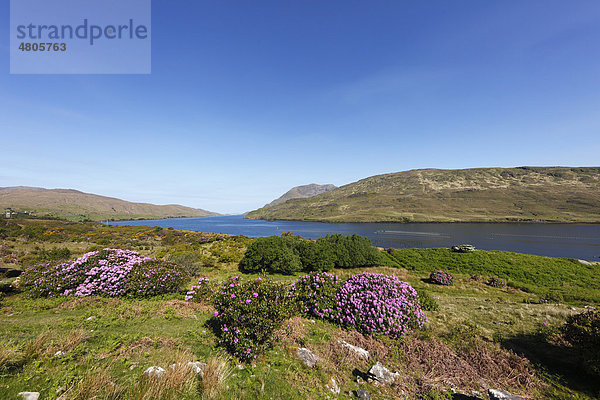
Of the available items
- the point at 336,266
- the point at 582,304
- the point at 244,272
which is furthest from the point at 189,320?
the point at 582,304

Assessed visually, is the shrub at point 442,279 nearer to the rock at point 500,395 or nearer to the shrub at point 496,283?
the shrub at point 496,283

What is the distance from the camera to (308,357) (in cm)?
656

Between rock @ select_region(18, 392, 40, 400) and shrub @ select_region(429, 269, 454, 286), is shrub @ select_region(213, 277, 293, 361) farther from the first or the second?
shrub @ select_region(429, 269, 454, 286)

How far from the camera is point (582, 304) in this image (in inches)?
540

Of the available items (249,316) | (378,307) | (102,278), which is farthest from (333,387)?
(102,278)

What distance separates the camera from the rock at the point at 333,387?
5488 millimetres

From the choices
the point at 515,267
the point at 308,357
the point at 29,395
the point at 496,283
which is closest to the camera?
the point at 29,395

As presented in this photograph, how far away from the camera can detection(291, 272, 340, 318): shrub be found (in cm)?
952

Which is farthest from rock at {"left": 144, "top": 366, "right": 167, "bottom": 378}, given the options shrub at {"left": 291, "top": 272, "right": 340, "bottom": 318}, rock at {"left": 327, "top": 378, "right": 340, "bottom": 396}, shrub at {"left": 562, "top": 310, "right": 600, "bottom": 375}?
shrub at {"left": 562, "top": 310, "right": 600, "bottom": 375}

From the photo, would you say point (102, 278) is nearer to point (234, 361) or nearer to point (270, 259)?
point (234, 361)

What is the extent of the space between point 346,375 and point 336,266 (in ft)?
62.0

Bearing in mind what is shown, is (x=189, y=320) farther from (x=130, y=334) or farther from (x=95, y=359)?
(x=95, y=359)

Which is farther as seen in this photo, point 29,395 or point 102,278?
point 102,278

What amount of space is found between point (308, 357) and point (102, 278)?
11537 mm
